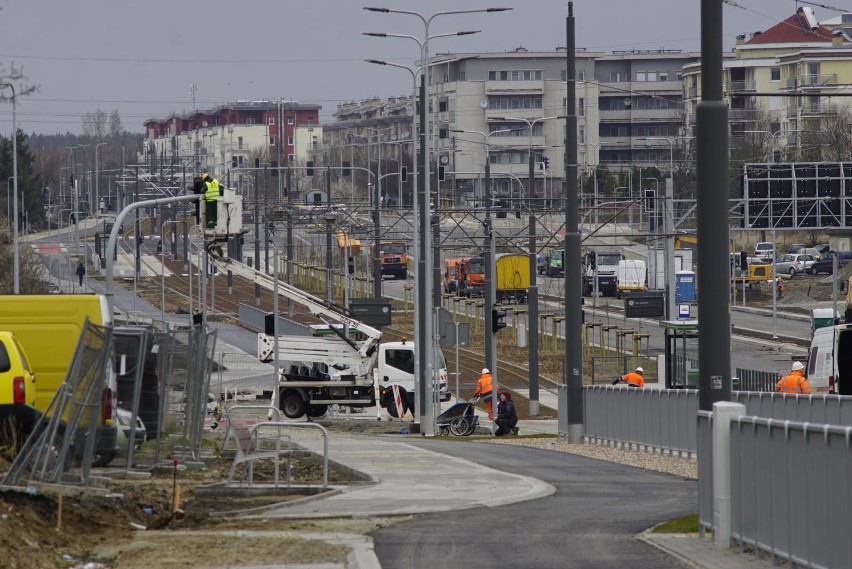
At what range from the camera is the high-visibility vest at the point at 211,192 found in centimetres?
2631

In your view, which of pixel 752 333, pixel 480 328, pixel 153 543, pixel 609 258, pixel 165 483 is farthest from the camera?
pixel 609 258

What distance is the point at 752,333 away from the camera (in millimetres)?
68938

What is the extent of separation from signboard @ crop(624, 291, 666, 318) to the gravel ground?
73.1 ft

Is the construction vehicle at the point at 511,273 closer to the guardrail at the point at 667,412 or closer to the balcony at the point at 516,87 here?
the guardrail at the point at 667,412

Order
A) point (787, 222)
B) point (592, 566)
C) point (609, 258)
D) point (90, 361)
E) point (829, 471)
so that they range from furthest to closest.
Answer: point (609, 258), point (787, 222), point (90, 361), point (592, 566), point (829, 471)

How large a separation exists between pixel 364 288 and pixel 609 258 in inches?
614

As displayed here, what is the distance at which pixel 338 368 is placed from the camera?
1827 inches

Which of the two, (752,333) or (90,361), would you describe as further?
(752,333)

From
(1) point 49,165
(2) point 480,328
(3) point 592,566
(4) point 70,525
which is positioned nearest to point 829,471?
(3) point 592,566

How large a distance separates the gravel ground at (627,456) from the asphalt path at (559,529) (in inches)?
57.4

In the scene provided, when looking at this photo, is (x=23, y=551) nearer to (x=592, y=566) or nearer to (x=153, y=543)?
(x=153, y=543)

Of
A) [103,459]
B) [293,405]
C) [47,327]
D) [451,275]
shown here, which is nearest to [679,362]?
[293,405]

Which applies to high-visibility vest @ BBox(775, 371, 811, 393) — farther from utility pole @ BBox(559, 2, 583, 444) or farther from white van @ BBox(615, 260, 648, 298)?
white van @ BBox(615, 260, 648, 298)

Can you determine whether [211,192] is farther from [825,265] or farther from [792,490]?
[825,265]
